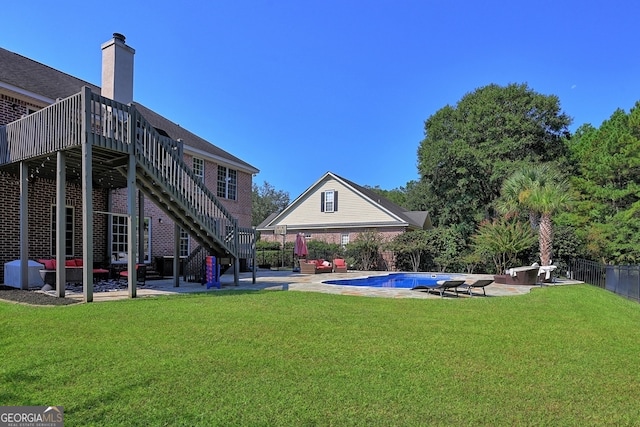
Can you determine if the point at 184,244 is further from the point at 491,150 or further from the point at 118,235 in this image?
the point at 491,150

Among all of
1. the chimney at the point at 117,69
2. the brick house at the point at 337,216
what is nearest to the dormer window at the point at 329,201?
the brick house at the point at 337,216

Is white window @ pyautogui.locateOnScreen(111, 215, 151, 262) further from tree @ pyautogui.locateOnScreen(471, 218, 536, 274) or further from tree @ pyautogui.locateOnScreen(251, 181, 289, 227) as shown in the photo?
tree @ pyautogui.locateOnScreen(251, 181, 289, 227)

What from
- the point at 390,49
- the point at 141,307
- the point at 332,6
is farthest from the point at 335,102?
the point at 141,307

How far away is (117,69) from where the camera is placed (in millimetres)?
11648

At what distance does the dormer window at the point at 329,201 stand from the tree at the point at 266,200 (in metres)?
29.8

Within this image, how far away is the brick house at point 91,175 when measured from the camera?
30.3 feet

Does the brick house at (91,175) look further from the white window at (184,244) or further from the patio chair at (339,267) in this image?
the patio chair at (339,267)

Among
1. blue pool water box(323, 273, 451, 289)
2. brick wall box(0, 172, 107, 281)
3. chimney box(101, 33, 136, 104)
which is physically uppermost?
chimney box(101, 33, 136, 104)

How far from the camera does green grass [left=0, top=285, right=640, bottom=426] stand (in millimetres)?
3383

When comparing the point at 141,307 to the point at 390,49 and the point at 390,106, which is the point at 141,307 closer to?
the point at 390,49

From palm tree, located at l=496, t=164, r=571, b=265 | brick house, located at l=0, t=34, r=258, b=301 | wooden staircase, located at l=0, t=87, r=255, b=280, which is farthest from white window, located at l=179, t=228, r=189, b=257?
palm tree, located at l=496, t=164, r=571, b=265

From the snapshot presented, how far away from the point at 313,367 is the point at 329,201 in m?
24.8

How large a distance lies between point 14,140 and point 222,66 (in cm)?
1193

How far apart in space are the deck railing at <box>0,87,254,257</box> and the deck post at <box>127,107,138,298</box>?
0.12 ft
